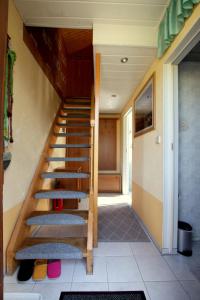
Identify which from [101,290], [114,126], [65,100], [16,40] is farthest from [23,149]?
[114,126]

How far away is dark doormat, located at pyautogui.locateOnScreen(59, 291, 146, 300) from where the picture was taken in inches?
49.7

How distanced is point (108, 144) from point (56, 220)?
3607mm

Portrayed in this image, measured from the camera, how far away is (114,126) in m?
5.14

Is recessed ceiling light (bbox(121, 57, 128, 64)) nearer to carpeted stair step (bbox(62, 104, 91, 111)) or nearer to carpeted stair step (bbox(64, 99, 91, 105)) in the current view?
carpeted stair step (bbox(62, 104, 91, 111))

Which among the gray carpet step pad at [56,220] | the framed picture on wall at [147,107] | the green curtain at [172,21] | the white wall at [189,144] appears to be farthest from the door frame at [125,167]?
the gray carpet step pad at [56,220]

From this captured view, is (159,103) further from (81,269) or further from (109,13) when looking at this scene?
(81,269)

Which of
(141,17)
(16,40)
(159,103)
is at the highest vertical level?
(141,17)

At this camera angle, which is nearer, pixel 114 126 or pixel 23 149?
pixel 23 149

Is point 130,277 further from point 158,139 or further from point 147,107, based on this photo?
point 147,107

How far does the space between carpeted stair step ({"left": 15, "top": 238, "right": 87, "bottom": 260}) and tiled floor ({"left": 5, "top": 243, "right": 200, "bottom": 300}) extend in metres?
0.17

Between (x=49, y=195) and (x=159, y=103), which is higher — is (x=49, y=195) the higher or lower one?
the lower one

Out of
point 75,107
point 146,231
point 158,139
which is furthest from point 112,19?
point 146,231

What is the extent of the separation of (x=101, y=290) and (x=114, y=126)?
13.8 ft

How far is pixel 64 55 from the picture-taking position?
4312mm
